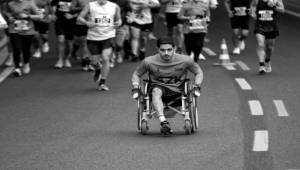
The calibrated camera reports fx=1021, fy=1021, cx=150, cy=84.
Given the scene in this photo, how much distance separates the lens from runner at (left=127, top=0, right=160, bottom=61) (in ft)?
72.7

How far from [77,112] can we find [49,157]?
4151 mm

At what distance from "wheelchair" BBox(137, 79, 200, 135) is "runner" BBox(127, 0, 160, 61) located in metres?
9.03

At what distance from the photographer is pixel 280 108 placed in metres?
15.1

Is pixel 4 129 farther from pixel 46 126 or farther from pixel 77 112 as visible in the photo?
pixel 77 112

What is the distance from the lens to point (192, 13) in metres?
20.2

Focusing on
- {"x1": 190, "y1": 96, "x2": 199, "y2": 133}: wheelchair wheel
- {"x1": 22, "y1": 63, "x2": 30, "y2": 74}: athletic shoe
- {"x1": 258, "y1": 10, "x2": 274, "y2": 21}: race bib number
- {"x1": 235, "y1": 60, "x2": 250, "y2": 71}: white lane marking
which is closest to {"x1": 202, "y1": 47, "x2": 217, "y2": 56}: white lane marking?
{"x1": 235, "y1": 60, "x2": 250, "y2": 71}: white lane marking

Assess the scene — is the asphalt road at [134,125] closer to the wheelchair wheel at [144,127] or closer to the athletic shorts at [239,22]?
the wheelchair wheel at [144,127]

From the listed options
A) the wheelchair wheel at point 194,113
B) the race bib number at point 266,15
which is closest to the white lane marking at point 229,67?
the race bib number at point 266,15

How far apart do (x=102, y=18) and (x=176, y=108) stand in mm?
5144

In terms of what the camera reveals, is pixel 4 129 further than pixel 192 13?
No

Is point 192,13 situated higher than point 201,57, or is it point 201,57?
point 192,13

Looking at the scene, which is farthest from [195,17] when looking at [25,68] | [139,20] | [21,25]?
[25,68]

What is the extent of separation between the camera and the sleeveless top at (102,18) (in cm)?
1786

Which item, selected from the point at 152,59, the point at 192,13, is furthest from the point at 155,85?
the point at 192,13
